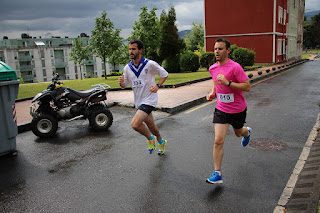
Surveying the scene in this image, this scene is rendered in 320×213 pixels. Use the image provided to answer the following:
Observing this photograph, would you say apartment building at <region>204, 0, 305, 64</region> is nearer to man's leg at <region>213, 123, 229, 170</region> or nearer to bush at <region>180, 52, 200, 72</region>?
bush at <region>180, 52, 200, 72</region>

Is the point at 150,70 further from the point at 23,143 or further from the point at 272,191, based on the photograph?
the point at 23,143

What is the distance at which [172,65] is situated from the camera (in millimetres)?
28547

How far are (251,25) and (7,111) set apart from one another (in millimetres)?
30248

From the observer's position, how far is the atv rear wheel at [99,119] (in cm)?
710

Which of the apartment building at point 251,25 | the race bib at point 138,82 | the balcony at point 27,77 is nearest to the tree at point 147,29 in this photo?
the apartment building at point 251,25

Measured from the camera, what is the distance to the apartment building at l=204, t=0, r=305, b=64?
3109cm

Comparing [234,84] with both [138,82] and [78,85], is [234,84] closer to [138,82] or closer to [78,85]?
[138,82]

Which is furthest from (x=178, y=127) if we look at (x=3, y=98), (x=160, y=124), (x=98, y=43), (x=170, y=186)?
(x=98, y=43)

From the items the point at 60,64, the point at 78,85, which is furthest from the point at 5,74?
the point at 60,64

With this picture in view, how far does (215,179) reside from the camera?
4023mm

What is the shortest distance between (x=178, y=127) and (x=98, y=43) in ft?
59.7

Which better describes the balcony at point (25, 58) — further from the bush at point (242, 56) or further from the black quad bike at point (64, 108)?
the black quad bike at point (64, 108)

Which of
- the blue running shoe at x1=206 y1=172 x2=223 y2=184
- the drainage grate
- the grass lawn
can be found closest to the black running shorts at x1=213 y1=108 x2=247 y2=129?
the blue running shoe at x1=206 y1=172 x2=223 y2=184

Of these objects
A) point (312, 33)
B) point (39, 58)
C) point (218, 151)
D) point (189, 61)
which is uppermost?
point (312, 33)
